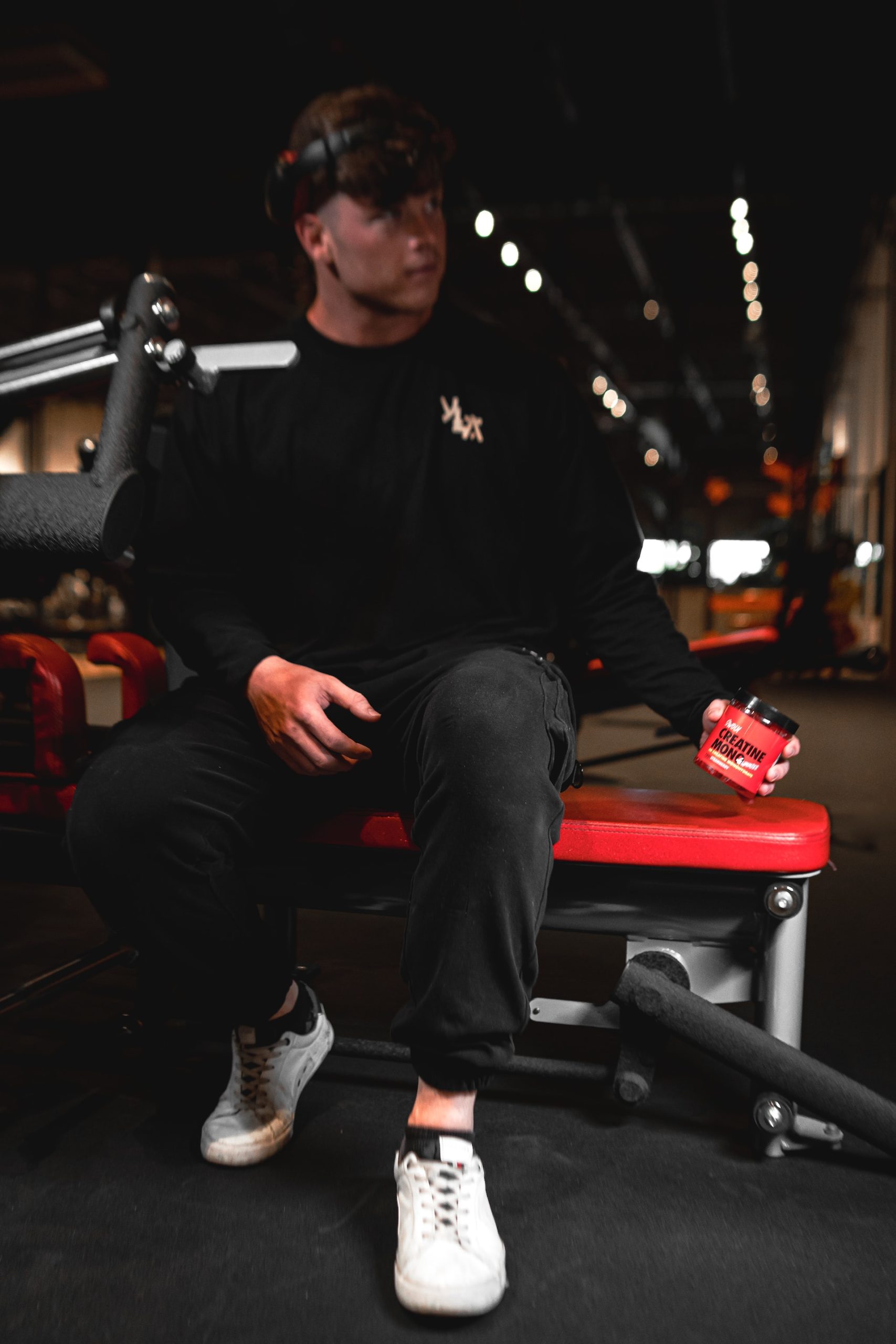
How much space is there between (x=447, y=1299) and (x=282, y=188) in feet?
4.35

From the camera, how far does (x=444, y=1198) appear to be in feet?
3.04

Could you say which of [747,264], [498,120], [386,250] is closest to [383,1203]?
[386,250]

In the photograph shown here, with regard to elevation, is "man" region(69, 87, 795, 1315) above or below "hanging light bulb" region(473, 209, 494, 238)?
below

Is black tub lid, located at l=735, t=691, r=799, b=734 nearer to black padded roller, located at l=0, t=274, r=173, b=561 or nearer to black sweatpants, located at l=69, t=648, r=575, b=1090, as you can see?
black sweatpants, located at l=69, t=648, r=575, b=1090

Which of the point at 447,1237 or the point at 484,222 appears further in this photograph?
the point at 484,222

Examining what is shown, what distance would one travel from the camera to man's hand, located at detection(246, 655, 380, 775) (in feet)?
3.46

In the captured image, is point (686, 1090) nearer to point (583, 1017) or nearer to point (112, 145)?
point (583, 1017)

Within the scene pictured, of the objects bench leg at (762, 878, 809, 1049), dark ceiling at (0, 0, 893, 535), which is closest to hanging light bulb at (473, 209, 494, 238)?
dark ceiling at (0, 0, 893, 535)

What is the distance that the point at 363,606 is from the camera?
50.8 inches

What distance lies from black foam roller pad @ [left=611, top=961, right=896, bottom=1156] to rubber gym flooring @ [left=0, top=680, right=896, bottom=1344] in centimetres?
11

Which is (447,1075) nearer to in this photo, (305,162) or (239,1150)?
(239,1150)

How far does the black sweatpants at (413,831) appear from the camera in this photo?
3.05ft

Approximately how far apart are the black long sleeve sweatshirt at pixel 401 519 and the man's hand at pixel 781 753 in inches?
2.6

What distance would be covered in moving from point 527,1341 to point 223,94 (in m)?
5.40
